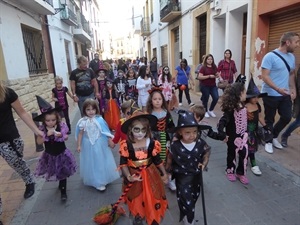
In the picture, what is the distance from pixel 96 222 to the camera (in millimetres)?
2562

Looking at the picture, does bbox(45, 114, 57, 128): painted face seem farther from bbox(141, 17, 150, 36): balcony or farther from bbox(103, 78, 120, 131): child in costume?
bbox(141, 17, 150, 36): balcony

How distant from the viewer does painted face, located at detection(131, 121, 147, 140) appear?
7.45ft

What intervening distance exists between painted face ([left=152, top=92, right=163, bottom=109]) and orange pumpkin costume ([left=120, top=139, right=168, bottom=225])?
836mm

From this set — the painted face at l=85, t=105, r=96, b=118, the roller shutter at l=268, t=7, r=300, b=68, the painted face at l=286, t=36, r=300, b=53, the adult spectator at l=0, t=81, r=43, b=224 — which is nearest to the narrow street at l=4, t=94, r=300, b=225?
the adult spectator at l=0, t=81, r=43, b=224

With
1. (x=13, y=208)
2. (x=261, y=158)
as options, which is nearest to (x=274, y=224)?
(x=261, y=158)

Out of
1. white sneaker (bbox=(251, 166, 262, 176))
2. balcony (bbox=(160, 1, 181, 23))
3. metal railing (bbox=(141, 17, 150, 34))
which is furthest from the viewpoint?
metal railing (bbox=(141, 17, 150, 34))

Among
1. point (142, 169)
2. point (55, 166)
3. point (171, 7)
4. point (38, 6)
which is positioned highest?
point (171, 7)

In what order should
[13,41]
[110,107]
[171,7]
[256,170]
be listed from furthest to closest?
[171,7] < [13,41] < [110,107] < [256,170]

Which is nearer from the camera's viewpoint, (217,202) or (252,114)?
(217,202)

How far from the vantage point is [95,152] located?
128 inches

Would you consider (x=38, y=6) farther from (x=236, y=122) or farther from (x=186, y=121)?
(x=186, y=121)

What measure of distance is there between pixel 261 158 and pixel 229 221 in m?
1.80

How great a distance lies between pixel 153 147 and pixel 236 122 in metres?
1.40

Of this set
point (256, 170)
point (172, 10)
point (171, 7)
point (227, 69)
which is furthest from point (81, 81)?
point (171, 7)
